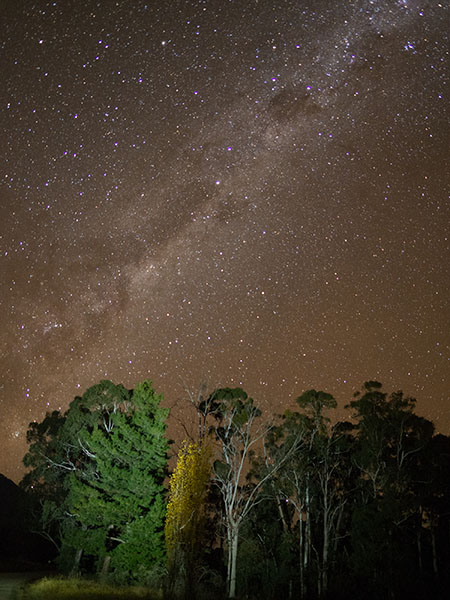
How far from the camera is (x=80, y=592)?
59.6 ft

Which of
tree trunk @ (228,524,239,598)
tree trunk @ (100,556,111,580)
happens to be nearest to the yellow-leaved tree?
tree trunk @ (228,524,239,598)

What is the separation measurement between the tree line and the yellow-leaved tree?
0.24ft

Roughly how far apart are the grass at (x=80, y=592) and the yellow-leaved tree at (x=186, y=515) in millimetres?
3108

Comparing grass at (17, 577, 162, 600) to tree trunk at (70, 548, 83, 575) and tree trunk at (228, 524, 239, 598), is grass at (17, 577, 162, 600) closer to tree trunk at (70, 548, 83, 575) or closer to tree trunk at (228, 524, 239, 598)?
tree trunk at (228, 524, 239, 598)

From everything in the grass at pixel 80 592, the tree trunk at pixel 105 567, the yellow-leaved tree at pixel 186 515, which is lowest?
the grass at pixel 80 592

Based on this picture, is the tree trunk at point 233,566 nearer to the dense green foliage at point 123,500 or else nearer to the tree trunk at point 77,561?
the dense green foliage at point 123,500

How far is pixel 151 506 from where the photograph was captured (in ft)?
79.4

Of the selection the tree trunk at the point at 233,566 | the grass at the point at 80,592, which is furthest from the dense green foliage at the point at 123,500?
the tree trunk at the point at 233,566

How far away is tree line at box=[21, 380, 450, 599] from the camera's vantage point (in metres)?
23.0

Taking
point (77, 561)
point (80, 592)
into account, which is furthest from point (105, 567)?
point (80, 592)

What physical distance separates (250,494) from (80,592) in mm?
11764

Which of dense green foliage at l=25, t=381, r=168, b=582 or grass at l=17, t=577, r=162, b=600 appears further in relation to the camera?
dense green foliage at l=25, t=381, r=168, b=582

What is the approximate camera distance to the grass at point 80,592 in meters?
16.2

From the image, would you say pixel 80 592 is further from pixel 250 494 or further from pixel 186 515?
pixel 250 494
